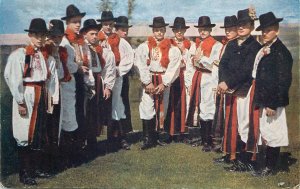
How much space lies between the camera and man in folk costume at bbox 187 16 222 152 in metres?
6.21

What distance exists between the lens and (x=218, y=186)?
566cm

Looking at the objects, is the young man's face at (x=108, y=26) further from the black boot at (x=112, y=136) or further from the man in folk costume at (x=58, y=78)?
the black boot at (x=112, y=136)

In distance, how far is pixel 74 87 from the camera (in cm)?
585

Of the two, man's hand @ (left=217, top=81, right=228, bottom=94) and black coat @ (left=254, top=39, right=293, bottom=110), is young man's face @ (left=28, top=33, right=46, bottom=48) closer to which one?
man's hand @ (left=217, top=81, right=228, bottom=94)

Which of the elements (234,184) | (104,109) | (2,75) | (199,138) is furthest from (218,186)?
(2,75)

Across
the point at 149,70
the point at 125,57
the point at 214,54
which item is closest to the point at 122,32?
the point at 125,57

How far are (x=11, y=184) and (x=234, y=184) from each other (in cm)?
258

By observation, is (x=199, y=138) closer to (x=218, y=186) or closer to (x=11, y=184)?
(x=218, y=186)

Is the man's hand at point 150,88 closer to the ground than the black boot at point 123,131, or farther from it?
farther from it

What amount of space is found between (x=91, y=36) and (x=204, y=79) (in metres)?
1.55

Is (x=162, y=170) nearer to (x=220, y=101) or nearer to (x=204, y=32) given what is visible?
(x=220, y=101)

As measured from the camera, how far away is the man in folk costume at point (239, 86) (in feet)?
18.6

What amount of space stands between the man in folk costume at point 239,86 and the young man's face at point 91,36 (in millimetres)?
1581

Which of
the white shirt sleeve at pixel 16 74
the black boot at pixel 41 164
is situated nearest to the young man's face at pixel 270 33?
the white shirt sleeve at pixel 16 74
